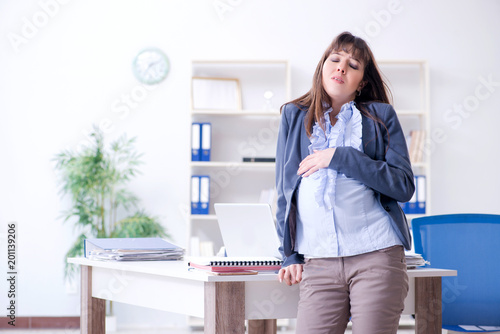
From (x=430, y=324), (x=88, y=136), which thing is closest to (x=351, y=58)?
(x=430, y=324)

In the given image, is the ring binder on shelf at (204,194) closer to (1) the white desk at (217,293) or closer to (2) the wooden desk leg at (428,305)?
(1) the white desk at (217,293)

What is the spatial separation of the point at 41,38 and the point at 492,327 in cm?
376

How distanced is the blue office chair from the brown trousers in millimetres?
1043

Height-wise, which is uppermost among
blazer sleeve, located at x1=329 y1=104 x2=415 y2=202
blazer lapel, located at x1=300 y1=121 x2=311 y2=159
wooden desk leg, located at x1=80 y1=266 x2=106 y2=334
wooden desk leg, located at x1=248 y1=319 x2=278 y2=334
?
A: blazer lapel, located at x1=300 y1=121 x2=311 y2=159

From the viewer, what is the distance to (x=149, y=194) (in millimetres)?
4621

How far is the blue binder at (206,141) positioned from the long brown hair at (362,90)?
2.70 meters

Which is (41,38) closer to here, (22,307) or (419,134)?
(22,307)

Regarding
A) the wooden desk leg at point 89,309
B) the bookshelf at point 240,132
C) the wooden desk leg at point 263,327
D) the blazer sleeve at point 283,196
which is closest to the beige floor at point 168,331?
the bookshelf at point 240,132

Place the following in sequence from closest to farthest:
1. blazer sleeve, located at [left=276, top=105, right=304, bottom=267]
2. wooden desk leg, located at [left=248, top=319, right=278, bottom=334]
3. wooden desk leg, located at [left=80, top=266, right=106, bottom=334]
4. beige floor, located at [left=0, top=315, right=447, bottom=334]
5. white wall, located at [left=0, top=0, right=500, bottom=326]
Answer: blazer sleeve, located at [left=276, top=105, right=304, bottom=267]
wooden desk leg, located at [left=80, top=266, right=106, bottom=334]
wooden desk leg, located at [left=248, top=319, right=278, bottom=334]
beige floor, located at [left=0, top=315, right=447, bottom=334]
white wall, located at [left=0, top=0, right=500, bottom=326]

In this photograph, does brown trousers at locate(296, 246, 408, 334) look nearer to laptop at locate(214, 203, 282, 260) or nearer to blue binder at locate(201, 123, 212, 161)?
laptop at locate(214, 203, 282, 260)

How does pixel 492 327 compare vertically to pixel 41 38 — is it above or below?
below

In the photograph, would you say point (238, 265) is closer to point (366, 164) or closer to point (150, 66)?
point (366, 164)

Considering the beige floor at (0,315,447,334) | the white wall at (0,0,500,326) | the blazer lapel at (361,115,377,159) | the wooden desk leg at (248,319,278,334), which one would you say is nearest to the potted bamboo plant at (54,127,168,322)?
the white wall at (0,0,500,326)

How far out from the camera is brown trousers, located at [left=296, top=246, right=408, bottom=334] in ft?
4.91
